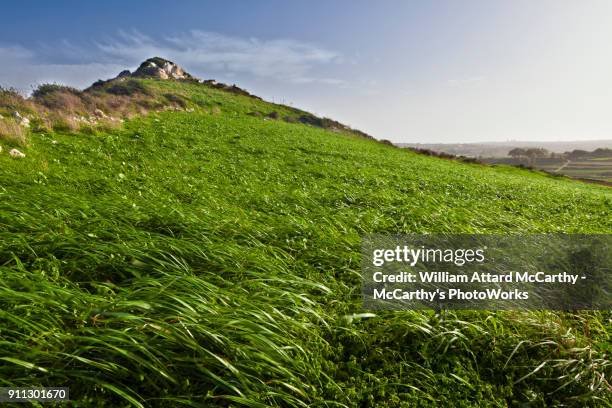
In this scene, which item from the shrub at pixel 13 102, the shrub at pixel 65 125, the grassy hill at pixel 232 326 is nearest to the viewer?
the grassy hill at pixel 232 326

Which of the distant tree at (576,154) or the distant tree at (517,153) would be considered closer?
the distant tree at (576,154)

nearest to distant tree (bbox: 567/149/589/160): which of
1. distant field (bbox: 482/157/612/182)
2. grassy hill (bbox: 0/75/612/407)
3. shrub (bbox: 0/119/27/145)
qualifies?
distant field (bbox: 482/157/612/182)

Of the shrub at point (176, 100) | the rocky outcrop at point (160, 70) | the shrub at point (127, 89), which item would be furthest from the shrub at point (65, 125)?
the rocky outcrop at point (160, 70)

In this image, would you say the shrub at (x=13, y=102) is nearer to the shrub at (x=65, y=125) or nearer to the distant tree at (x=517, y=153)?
the shrub at (x=65, y=125)

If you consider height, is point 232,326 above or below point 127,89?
below

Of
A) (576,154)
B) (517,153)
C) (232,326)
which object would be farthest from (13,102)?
(576,154)

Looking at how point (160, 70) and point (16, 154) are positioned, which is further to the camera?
point (160, 70)

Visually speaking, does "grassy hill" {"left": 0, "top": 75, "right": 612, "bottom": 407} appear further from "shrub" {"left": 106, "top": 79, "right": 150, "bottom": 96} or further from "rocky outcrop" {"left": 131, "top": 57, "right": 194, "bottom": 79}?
"rocky outcrop" {"left": 131, "top": 57, "right": 194, "bottom": 79}

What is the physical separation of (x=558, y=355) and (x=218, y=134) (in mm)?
24760

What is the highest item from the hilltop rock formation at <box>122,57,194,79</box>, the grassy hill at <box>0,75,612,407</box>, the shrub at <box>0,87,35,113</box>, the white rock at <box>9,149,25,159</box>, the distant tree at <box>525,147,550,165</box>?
the hilltop rock formation at <box>122,57,194,79</box>

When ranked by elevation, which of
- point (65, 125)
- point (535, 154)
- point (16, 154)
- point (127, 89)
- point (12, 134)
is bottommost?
point (16, 154)

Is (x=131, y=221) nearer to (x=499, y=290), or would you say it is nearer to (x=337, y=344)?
(x=337, y=344)

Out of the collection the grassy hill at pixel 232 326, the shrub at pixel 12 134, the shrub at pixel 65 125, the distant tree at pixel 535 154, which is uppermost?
the distant tree at pixel 535 154

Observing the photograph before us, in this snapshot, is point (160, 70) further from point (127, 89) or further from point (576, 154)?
point (576, 154)
